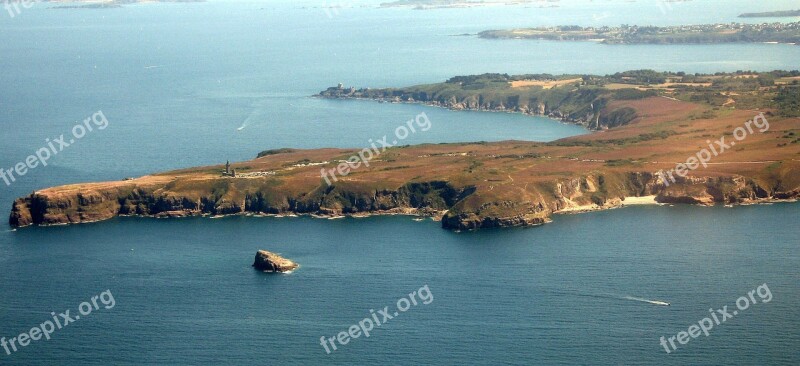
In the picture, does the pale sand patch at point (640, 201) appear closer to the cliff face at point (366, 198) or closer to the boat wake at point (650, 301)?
the cliff face at point (366, 198)

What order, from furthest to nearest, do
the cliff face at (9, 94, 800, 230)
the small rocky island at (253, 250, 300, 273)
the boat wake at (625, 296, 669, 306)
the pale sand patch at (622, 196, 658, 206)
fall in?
1. the pale sand patch at (622, 196, 658, 206)
2. the cliff face at (9, 94, 800, 230)
3. the small rocky island at (253, 250, 300, 273)
4. the boat wake at (625, 296, 669, 306)

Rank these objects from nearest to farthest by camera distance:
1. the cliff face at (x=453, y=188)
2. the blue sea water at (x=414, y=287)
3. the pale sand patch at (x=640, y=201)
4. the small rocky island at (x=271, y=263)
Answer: the blue sea water at (x=414, y=287) < the small rocky island at (x=271, y=263) < the cliff face at (x=453, y=188) < the pale sand patch at (x=640, y=201)

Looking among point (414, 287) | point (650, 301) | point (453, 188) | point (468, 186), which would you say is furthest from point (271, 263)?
point (650, 301)

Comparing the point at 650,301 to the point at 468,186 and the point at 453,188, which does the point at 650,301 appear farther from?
the point at 453,188

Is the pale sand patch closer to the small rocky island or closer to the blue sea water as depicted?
the blue sea water

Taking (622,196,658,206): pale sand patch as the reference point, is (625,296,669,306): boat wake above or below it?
above

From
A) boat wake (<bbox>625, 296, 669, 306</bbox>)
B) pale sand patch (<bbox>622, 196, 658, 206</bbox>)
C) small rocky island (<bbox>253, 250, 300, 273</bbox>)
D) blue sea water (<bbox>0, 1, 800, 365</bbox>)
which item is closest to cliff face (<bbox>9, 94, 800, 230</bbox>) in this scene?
pale sand patch (<bbox>622, 196, 658, 206</bbox>)

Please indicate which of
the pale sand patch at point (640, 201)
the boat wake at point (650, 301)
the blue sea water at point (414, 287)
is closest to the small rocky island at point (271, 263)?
the blue sea water at point (414, 287)
